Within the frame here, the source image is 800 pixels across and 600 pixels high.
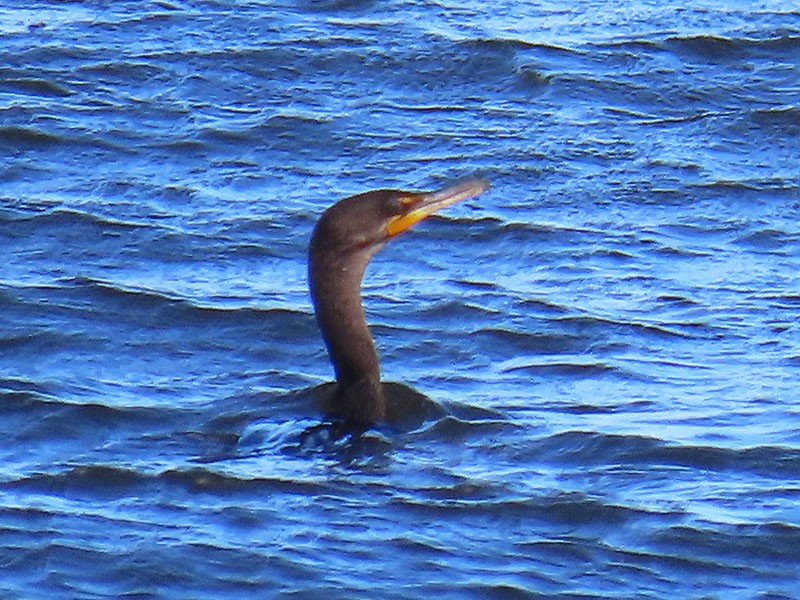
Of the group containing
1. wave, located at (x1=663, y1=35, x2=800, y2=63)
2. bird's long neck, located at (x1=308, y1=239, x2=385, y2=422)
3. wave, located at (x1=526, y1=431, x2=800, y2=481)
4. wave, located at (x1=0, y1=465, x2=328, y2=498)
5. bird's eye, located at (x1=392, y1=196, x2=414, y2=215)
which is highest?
wave, located at (x1=663, y1=35, x2=800, y2=63)

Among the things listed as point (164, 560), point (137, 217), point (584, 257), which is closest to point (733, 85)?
point (584, 257)

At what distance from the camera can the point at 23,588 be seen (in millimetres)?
6449

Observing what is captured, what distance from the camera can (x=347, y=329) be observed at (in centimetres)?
808

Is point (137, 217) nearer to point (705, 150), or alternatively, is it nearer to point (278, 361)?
point (278, 361)

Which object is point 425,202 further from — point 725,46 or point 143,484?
point 725,46

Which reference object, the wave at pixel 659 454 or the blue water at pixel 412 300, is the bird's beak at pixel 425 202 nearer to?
the blue water at pixel 412 300

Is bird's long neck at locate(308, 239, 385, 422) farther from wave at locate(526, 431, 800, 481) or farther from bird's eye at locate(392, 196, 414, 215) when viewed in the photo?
Result: wave at locate(526, 431, 800, 481)

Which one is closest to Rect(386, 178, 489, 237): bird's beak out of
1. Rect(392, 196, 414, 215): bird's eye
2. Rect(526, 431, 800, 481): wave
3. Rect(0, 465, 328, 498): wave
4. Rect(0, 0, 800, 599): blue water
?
Rect(392, 196, 414, 215): bird's eye

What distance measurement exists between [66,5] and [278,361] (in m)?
5.11

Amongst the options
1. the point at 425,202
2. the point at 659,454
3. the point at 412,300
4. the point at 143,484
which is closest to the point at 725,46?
the point at 412,300

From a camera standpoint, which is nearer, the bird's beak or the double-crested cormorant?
the double-crested cormorant

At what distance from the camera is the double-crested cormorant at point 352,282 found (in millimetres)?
7984

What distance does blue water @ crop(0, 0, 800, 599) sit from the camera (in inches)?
271

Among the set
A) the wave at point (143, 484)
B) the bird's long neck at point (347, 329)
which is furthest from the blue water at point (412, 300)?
the bird's long neck at point (347, 329)
